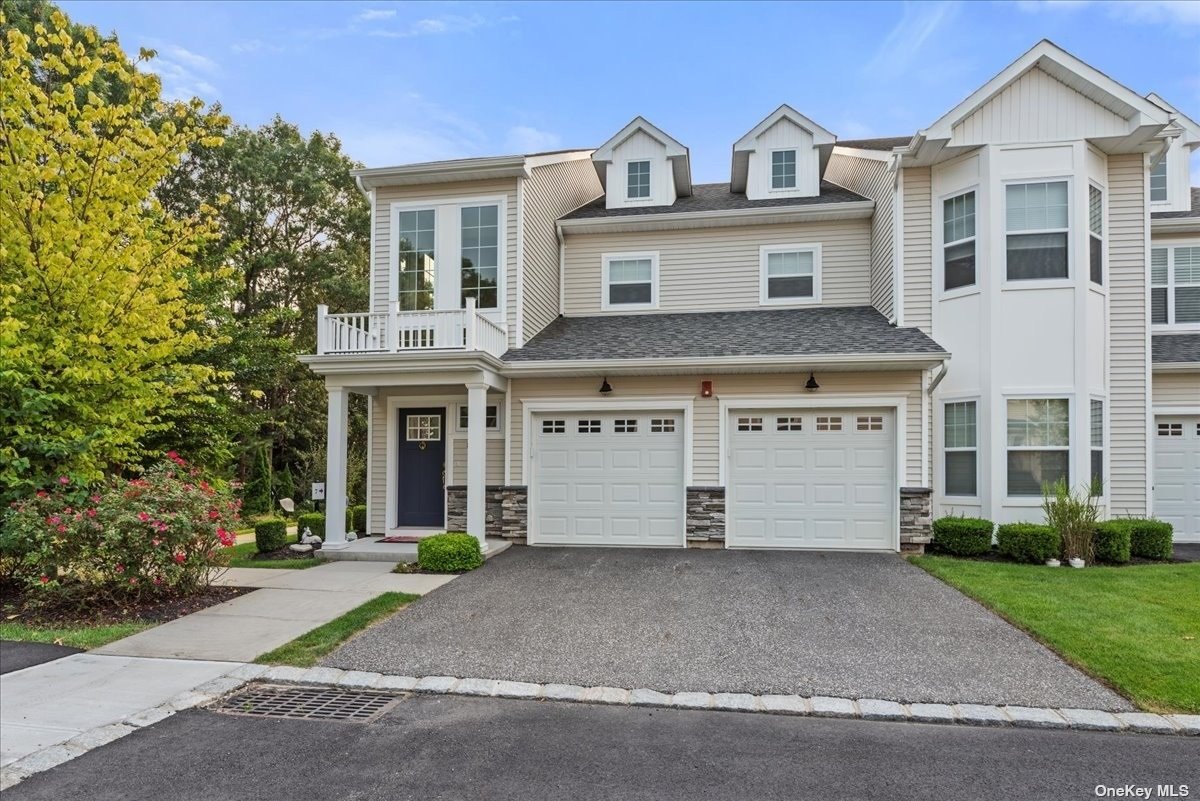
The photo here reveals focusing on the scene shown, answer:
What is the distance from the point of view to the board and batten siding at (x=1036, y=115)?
9.39m

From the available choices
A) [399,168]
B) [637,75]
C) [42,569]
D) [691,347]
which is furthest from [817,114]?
[42,569]

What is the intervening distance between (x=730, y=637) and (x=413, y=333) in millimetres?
7035

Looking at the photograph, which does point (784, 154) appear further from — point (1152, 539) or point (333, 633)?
point (333, 633)

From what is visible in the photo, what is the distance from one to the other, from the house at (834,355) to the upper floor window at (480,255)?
0.04 m

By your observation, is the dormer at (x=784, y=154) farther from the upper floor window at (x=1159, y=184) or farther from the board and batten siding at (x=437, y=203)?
the upper floor window at (x=1159, y=184)

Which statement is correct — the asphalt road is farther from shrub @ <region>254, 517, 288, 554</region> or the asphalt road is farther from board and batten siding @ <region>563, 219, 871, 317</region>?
board and batten siding @ <region>563, 219, 871, 317</region>

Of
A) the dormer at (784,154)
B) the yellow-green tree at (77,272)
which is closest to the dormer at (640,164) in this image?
the dormer at (784,154)

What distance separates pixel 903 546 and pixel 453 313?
7679mm

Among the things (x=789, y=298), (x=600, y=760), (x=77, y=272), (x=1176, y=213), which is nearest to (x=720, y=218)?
(x=789, y=298)

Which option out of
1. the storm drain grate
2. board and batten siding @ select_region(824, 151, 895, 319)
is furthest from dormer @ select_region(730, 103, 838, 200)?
the storm drain grate

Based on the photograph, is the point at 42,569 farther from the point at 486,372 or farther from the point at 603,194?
the point at 603,194

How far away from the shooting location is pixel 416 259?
1108cm

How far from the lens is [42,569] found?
20.7 feet

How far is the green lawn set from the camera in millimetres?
4445
